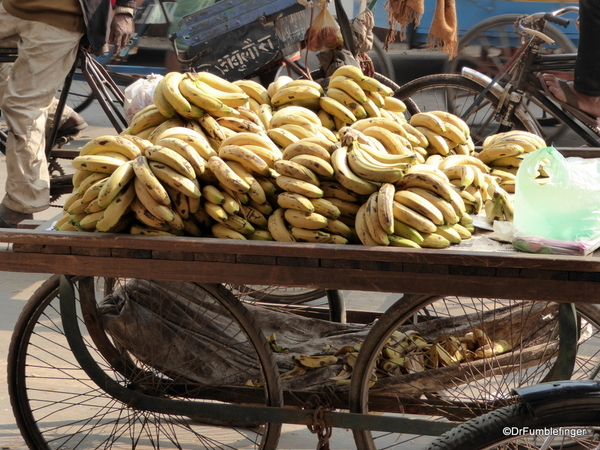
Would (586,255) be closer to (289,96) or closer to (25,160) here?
(289,96)

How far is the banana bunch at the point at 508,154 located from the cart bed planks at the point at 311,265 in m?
0.79

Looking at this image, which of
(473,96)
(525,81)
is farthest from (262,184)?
(473,96)

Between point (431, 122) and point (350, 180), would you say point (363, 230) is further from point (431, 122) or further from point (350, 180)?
point (431, 122)

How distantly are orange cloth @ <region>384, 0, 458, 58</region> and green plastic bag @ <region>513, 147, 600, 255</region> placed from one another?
7.10 feet

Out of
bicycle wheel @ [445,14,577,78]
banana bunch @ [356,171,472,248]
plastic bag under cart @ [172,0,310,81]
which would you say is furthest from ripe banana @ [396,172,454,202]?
bicycle wheel @ [445,14,577,78]

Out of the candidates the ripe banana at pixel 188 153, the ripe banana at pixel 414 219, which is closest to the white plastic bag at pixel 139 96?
the ripe banana at pixel 188 153

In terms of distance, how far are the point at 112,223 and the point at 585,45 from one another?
2426 millimetres

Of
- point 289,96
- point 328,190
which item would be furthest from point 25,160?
point 328,190

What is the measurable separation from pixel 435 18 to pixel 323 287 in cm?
288

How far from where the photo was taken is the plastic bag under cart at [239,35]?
5195 mm

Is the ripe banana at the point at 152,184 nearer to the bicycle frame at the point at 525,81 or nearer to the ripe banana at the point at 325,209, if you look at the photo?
the ripe banana at the point at 325,209

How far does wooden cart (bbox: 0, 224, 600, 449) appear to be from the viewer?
78.9 inches

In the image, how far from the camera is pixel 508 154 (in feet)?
9.52

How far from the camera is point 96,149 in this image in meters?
2.46
